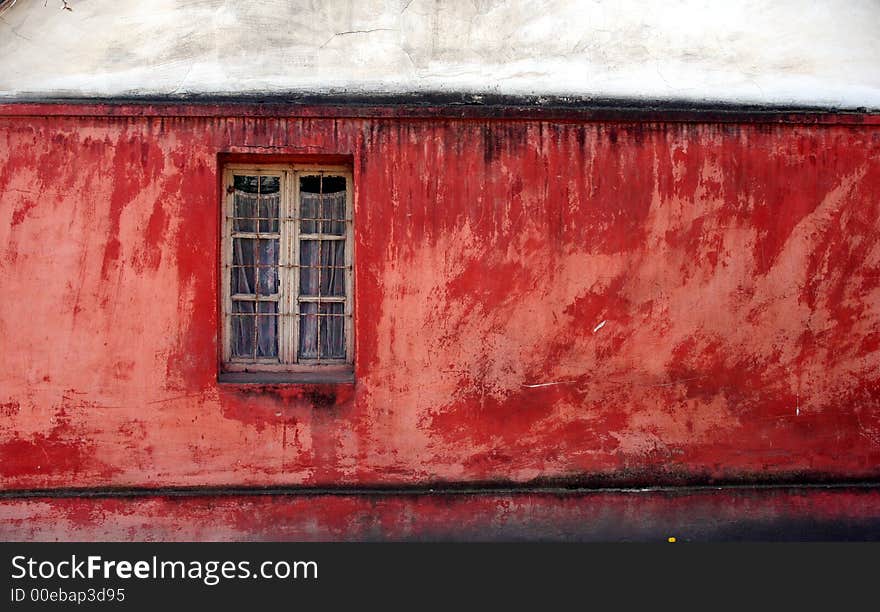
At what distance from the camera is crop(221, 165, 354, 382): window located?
21.1 feet

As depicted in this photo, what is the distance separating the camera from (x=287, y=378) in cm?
638

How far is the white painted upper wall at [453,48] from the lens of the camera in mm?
6301

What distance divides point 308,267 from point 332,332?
1.66ft

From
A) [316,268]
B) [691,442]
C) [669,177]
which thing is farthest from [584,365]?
[316,268]

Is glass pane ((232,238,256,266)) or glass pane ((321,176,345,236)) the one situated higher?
glass pane ((321,176,345,236))

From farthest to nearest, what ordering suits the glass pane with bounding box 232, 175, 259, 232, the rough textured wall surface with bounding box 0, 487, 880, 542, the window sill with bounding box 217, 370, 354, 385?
the glass pane with bounding box 232, 175, 259, 232
the window sill with bounding box 217, 370, 354, 385
the rough textured wall surface with bounding box 0, 487, 880, 542

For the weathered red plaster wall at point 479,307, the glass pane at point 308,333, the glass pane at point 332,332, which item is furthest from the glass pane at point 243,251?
the glass pane at point 332,332

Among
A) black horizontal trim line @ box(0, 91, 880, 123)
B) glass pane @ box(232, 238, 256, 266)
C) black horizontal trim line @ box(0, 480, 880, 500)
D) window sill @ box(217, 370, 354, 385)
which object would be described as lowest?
black horizontal trim line @ box(0, 480, 880, 500)

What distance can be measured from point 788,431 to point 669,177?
2070 mm

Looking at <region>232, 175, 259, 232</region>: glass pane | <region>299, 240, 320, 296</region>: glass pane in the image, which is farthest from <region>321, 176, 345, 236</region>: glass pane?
<region>232, 175, 259, 232</region>: glass pane

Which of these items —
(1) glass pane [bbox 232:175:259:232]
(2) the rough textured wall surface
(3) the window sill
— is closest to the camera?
(2) the rough textured wall surface

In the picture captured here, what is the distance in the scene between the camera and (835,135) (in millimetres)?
6457

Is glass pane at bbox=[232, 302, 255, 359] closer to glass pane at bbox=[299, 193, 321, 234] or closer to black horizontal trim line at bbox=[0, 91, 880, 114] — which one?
glass pane at bbox=[299, 193, 321, 234]

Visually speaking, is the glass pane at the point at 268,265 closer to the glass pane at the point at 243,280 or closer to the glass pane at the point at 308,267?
the glass pane at the point at 243,280
